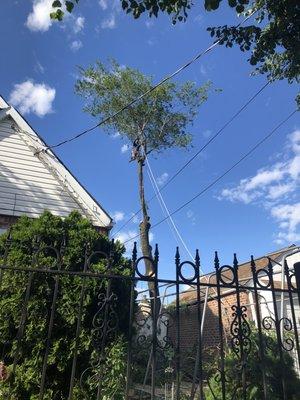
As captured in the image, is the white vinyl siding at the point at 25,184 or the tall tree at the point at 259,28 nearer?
the tall tree at the point at 259,28

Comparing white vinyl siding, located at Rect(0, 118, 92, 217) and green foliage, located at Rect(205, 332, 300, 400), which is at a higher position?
white vinyl siding, located at Rect(0, 118, 92, 217)

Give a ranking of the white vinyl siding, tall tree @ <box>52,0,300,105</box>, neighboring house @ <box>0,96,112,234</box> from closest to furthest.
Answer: tall tree @ <box>52,0,300,105</box>
the white vinyl siding
neighboring house @ <box>0,96,112,234</box>

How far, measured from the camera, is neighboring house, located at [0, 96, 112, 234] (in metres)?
8.95

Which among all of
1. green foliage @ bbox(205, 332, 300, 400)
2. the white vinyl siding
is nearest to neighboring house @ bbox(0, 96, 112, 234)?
the white vinyl siding

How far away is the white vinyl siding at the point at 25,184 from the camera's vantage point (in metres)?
8.84

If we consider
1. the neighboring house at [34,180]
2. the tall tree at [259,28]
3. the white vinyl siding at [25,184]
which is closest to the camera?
the tall tree at [259,28]

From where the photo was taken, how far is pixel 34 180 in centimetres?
937

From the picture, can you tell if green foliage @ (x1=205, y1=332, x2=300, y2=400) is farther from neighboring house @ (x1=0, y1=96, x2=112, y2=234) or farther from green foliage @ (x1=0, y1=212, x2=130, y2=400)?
neighboring house @ (x1=0, y1=96, x2=112, y2=234)

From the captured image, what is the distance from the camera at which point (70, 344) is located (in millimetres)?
5000

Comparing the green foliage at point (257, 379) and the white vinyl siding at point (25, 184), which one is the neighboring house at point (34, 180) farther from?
the green foliage at point (257, 379)

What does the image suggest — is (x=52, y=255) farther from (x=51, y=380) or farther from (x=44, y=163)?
(x=44, y=163)

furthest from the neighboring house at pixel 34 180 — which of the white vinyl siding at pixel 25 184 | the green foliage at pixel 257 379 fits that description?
the green foliage at pixel 257 379

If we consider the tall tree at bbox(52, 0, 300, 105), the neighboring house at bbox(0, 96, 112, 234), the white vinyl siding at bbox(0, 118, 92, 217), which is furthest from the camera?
the neighboring house at bbox(0, 96, 112, 234)

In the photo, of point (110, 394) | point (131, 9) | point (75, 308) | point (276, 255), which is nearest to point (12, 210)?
point (75, 308)
